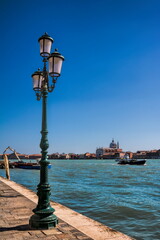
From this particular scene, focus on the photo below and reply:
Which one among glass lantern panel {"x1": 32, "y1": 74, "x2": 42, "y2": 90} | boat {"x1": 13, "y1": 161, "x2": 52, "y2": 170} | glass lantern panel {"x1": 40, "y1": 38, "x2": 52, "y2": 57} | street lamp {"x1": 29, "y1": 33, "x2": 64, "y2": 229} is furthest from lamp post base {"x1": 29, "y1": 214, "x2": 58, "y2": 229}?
boat {"x1": 13, "y1": 161, "x2": 52, "y2": 170}

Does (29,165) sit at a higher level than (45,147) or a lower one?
lower

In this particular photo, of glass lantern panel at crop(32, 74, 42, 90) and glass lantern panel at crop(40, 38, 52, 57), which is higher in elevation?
glass lantern panel at crop(40, 38, 52, 57)

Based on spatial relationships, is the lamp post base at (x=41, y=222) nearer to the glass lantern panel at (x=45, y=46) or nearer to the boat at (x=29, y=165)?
the glass lantern panel at (x=45, y=46)

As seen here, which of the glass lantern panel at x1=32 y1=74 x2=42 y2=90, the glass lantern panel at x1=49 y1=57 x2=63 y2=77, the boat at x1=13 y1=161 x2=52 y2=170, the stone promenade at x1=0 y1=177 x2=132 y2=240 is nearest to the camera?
the stone promenade at x1=0 y1=177 x2=132 y2=240

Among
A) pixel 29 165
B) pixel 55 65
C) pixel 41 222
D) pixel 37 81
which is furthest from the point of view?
pixel 29 165

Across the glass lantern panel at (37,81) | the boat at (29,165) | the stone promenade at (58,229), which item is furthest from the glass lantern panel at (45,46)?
the boat at (29,165)

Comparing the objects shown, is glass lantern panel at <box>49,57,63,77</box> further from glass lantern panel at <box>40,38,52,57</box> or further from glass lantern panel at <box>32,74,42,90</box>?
glass lantern panel at <box>32,74,42,90</box>

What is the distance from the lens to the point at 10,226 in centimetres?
577

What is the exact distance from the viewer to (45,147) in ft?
19.6

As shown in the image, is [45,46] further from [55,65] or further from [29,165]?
[29,165]

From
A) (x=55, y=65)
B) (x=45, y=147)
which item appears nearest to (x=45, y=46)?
(x=55, y=65)

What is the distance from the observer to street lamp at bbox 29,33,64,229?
5633mm

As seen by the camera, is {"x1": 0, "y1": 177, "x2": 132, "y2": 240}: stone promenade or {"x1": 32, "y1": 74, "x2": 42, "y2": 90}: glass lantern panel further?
{"x1": 32, "y1": 74, "x2": 42, "y2": 90}: glass lantern panel

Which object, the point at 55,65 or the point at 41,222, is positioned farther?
the point at 55,65
